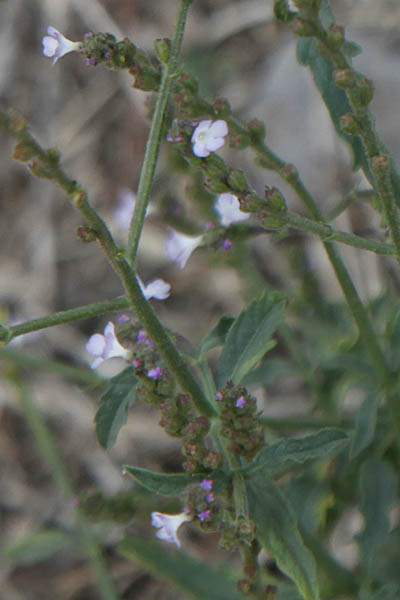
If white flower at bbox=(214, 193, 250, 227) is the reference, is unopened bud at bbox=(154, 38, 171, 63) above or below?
above

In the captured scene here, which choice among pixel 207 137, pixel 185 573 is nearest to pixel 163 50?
pixel 207 137

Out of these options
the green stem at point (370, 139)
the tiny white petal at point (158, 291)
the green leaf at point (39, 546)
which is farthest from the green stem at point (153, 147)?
the green leaf at point (39, 546)

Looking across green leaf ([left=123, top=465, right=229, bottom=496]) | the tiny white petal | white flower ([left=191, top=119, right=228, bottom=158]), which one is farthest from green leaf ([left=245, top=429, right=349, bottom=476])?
white flower ([left=191, top=119, right=228, bottom=158])

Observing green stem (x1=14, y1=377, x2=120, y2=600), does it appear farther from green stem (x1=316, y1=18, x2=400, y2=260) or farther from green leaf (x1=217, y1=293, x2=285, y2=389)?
green stem (x1=316, y1=18, x2=400, y2=260)

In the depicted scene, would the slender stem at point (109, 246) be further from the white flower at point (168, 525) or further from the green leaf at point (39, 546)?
the green leaf at point (39, 546)

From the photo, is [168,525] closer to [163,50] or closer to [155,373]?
[155,373]

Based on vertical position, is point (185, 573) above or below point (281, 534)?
above

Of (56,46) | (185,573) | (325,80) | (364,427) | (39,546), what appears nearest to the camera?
(56,46)
